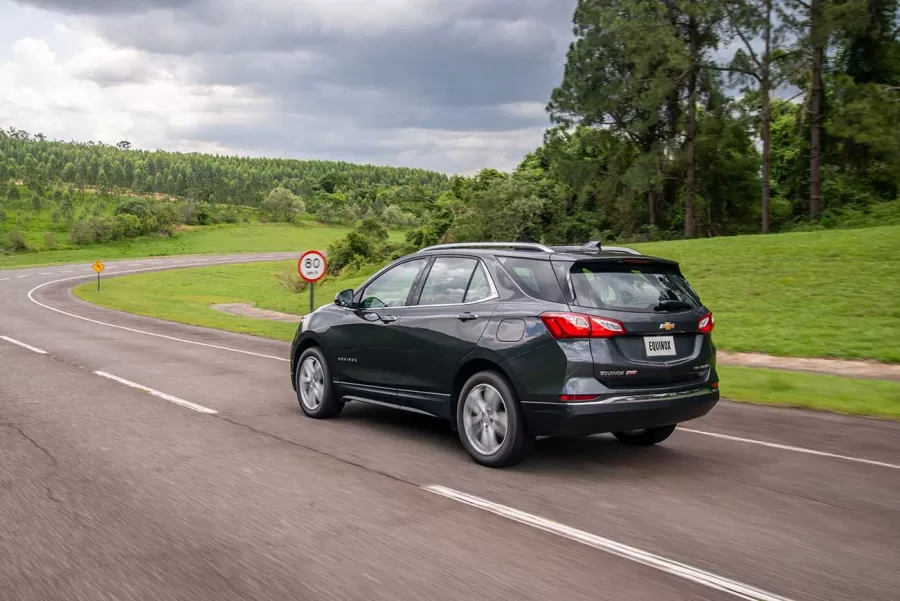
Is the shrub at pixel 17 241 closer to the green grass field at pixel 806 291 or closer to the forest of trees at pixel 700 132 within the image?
the forest of trees at pixel 700 132

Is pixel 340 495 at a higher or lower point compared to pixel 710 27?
lower

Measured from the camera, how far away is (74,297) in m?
40.7

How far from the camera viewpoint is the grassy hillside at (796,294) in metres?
16.6

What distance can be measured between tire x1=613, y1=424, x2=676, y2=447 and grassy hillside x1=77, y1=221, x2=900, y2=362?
9394mm

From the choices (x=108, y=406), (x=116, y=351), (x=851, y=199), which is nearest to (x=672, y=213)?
(x=851, y=199)

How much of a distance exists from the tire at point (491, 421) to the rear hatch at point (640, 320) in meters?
0.72

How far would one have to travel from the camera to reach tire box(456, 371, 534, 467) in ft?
20.1

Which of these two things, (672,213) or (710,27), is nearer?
(710,27)

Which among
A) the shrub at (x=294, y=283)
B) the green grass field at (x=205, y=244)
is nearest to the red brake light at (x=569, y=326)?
the shrub at (x=294, y=283)

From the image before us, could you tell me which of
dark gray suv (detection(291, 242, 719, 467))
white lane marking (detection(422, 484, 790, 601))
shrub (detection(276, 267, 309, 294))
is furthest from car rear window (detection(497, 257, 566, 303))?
shrub (detection(276, 267, 309, 294))

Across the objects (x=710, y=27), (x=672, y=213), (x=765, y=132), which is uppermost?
(x=710, y=27)

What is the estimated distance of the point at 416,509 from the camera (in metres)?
5.20

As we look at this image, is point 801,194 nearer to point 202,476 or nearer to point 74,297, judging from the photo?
point 74,297

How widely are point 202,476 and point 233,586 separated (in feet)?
7.33
